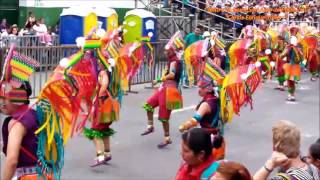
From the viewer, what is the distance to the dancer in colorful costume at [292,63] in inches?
566

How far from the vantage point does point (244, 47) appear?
12984mm

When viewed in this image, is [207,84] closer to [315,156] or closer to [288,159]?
[315,156]

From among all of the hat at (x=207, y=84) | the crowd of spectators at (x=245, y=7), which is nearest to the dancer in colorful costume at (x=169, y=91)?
the hat at (x=207, y=84)

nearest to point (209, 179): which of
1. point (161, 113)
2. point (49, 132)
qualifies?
point (49, 132)

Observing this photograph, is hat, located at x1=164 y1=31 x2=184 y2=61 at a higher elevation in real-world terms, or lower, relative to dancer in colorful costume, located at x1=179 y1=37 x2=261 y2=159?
higher

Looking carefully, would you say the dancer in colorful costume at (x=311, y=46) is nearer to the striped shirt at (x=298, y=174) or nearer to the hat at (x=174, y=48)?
the hat at (x=174, y=48)

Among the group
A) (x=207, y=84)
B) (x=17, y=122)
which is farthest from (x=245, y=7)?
(x=17, y=122)

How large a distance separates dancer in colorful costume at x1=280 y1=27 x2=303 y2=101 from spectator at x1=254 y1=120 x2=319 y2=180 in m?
10.6

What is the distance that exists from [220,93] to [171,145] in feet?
9.09

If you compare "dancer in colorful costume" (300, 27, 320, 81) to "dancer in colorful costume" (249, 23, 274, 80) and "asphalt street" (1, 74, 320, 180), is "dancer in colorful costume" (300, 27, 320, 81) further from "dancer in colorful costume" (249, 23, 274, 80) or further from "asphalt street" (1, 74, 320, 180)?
"asphalt street" (1, 74, 320, 180)

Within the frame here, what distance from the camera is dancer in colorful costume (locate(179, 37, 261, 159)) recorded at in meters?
7.15

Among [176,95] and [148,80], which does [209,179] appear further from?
[148,80]

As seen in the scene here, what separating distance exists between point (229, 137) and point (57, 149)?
5.89 m

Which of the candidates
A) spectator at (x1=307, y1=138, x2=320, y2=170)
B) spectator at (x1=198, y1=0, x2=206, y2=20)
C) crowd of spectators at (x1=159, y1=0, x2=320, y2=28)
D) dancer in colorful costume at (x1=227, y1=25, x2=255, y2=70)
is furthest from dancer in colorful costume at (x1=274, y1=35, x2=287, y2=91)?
spectator at (x1=307, y1=138, x2=320, y2=170)
